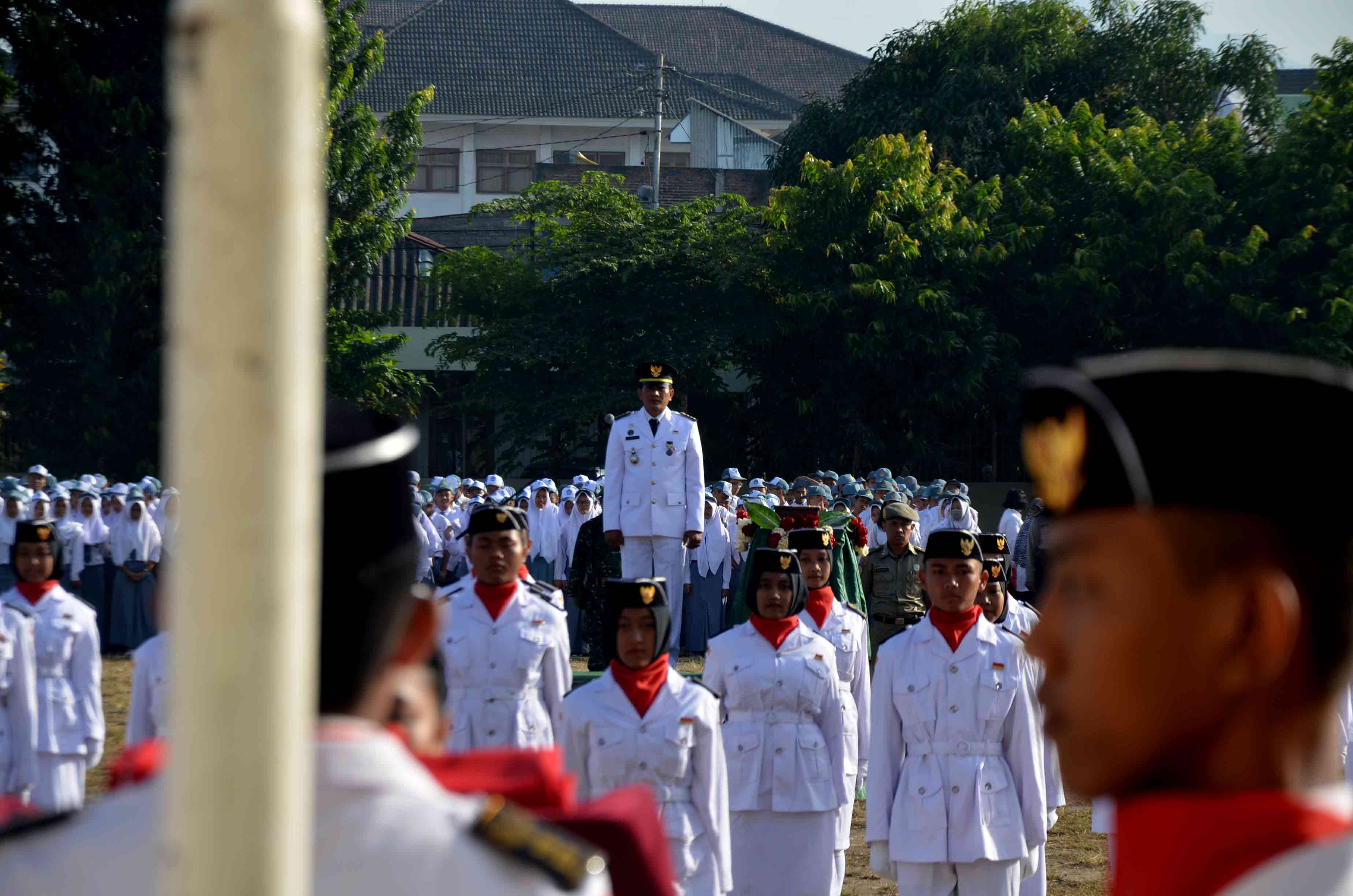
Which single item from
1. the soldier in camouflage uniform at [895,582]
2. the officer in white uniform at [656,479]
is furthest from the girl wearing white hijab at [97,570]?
the soldier in camouflage uniform at [895,582]

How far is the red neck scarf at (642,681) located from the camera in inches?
251

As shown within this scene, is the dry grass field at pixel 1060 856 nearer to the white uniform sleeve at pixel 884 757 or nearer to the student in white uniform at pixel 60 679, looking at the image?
the student in white uniform at pixel 60 679

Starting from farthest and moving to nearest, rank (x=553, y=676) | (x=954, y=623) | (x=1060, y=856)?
(x=1060, y=856), (x=553, y=676), (x=954, y=623)

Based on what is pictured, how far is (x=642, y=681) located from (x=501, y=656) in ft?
3.42

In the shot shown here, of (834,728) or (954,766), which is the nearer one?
(954,766)

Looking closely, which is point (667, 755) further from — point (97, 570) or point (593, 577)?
point (97, 570)

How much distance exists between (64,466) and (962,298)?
1624cm

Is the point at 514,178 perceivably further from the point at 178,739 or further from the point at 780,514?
the point at 178,739

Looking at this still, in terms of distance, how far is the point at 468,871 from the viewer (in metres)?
1.33

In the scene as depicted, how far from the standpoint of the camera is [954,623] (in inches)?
271

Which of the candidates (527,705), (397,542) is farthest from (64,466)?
(397,542)

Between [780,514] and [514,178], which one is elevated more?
[514,178]

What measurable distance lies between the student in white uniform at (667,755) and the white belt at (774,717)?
3.25 ft

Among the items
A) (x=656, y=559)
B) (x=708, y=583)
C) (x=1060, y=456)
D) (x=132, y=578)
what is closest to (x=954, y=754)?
(x=1060, y=456)
